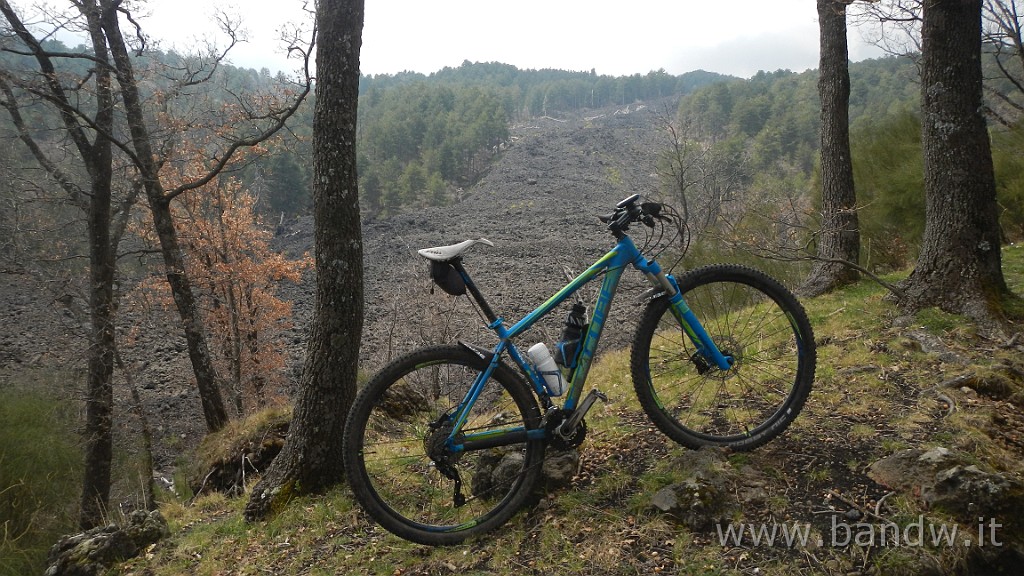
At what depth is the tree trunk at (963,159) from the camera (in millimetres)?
5047

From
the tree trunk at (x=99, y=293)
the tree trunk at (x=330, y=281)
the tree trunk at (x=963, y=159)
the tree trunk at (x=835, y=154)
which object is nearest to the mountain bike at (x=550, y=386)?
the tree trunk at (x=330, y=281)

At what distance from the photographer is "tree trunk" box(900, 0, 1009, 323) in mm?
5047

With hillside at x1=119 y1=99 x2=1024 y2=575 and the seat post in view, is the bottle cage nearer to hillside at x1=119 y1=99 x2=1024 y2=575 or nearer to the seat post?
the seat post

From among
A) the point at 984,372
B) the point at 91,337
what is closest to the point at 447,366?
the point at 984,372

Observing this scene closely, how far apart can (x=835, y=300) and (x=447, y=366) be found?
18.5 ft

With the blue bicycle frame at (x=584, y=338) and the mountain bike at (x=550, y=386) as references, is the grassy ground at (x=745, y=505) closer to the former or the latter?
the mountain bike at (x=550, y=386)

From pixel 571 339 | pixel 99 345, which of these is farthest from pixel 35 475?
pixel 571 339

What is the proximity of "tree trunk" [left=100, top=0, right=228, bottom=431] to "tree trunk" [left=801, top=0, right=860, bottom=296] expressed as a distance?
9.81 m

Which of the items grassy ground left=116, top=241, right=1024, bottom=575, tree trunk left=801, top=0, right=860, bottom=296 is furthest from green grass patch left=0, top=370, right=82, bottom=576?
tree trunk left=801, top=0, right=860, bottom=296

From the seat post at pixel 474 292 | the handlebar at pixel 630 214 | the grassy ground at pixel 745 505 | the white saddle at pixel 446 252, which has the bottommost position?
the grassy ground at pixel 745 505

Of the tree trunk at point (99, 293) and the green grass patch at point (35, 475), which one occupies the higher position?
the tree trunk at point (99, 293)

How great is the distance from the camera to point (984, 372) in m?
3.95

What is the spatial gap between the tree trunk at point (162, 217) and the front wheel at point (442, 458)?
26.3 ft

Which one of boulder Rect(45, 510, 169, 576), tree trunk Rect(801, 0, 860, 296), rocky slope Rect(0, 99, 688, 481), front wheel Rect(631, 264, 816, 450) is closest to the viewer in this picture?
front wheel Rect(631, 264, 816, 450)
